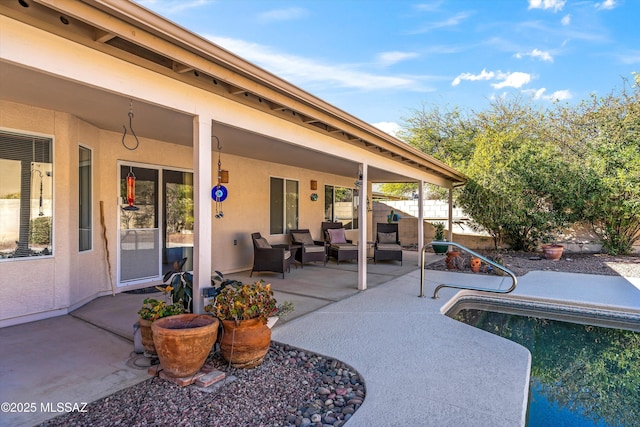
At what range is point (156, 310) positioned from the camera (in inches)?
129

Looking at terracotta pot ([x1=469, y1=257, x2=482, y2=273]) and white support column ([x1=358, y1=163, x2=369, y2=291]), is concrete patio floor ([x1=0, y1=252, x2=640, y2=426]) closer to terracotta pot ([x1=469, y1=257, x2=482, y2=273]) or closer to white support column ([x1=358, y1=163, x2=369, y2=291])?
white support column ([x1=358, y1=163, x2=369, y2=291])

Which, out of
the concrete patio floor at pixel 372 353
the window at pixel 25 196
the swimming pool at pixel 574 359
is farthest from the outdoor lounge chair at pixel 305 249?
the window at pixel 25 196

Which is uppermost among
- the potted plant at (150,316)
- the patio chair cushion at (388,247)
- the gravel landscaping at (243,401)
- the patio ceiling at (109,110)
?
the patio ceiling at (109,110)

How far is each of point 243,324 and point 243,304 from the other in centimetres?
17

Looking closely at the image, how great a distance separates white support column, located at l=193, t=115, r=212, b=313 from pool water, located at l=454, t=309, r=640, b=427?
298 centimetres

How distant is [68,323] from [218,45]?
3617 millimetres

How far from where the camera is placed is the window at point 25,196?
4.24m

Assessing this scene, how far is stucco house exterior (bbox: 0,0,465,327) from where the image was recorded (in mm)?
2582

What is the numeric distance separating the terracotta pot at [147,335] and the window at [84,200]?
2561mm

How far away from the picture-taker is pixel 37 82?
11.4 feet

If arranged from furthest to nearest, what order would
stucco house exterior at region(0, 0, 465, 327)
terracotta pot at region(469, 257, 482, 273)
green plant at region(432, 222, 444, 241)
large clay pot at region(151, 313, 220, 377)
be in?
1. green plant at region(432, 222, 444, 241)
2. terracotta pot at region(469, 257, 482, 273)
3. large clay pot at region(151, 313, 220, 377)
4. stucco house exterior at region(0, 0, 465, 327)

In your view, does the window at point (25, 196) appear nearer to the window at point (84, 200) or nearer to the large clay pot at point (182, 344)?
the window at point (84, 200)

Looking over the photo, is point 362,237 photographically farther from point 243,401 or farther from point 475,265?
point 243,401

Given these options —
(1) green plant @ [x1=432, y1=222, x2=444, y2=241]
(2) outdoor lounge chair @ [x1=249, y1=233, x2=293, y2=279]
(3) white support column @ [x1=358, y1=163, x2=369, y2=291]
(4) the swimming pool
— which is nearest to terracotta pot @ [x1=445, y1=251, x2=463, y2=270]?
(4) the swimming pool
